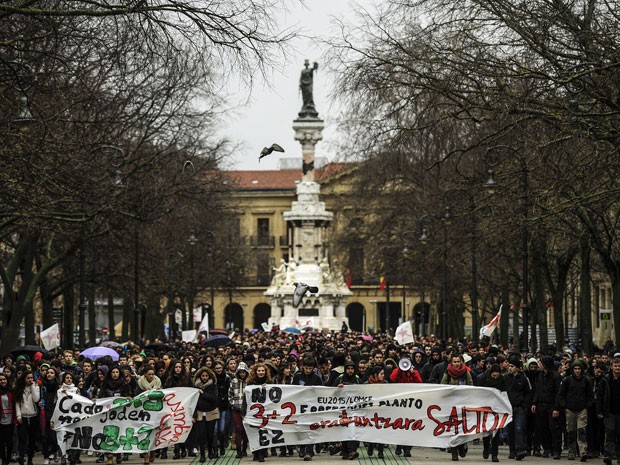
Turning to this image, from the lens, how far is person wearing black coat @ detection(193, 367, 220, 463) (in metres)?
24.1

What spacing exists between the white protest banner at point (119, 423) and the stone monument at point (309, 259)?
2842 inches

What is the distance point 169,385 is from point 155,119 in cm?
2323

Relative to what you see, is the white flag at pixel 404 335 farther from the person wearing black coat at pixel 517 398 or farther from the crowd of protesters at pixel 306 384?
the person wearing black coat at pixel 517 398

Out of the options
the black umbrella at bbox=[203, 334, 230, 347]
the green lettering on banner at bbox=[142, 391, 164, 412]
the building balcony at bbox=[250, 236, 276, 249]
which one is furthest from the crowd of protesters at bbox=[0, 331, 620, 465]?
the building balcony at bbox=[250, 236, 276, 249]

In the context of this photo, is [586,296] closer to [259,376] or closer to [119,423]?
[259,376]

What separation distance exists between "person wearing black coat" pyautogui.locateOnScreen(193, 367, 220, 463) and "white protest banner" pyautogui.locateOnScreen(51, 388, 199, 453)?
1.05 feet

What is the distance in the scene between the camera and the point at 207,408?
79.4 feet

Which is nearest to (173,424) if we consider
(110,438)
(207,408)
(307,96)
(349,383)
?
(207,408)

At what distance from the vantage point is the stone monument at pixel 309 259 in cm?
9869

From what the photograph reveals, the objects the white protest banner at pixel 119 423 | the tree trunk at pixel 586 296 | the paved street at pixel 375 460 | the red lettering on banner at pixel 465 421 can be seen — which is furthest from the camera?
the tree trunk at pixel 586 296

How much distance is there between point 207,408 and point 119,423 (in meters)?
1.40

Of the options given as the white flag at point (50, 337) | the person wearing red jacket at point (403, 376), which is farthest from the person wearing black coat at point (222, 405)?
the white flag at point (50, 337)

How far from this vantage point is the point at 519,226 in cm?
3600

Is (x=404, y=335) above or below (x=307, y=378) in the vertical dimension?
above
